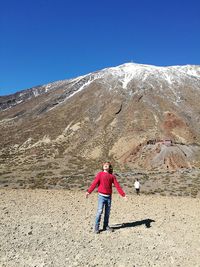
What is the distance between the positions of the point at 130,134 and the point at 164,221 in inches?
2130

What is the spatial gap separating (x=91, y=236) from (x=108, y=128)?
208ft

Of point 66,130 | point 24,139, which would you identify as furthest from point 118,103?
point 24,139

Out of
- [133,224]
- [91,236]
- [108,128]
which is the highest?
[108,128]

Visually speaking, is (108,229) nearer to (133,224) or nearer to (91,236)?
(91,236)

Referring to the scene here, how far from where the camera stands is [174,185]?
3073 centimetres

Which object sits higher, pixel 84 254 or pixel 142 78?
pixel 142 78

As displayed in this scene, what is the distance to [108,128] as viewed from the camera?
2916 inches

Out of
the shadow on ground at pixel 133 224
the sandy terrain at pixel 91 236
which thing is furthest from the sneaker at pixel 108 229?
the shadow on ground at pixel 133 224

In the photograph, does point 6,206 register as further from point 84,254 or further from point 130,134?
point 130,134

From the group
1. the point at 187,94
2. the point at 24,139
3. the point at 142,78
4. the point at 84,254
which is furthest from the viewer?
the point at 142,78

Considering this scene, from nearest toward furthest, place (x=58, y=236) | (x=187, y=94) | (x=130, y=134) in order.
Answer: (x=58, y=236)
(x=130, y=134)
(x=187, y=94)

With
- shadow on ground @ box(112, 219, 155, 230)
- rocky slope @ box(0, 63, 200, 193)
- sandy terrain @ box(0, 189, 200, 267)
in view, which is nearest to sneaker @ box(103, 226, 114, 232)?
sandy terrain @ box(0, 189, 200, 267)

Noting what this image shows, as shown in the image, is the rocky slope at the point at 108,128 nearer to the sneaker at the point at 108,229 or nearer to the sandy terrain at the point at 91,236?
the sandy terrain at the point at 91,236

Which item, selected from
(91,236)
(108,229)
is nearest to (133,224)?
(108,229)
